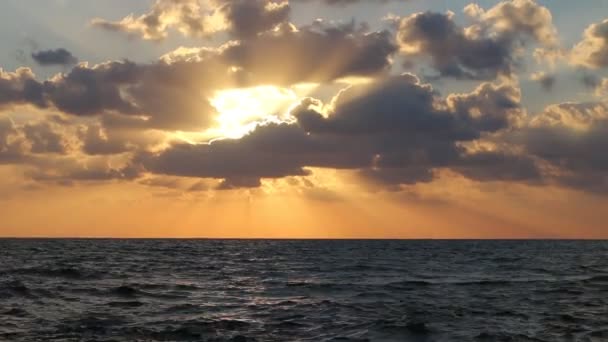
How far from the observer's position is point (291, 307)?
35.8m

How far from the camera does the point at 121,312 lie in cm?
3247

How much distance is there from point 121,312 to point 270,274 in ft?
103

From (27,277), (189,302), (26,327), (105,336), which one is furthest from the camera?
(27,277)

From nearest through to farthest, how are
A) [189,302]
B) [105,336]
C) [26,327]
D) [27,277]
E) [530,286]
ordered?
[105,336] → [26,327] → [189,302] → [530,286] → [27,277]

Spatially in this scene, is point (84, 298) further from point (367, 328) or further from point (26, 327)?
point (367, 328)

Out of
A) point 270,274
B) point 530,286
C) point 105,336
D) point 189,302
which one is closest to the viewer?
point 105,336

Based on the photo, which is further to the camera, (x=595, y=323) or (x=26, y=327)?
(x=595, y=323)

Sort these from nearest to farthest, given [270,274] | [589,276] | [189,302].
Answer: [189,302] → [589,276] → [270,274]

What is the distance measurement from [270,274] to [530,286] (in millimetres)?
26083

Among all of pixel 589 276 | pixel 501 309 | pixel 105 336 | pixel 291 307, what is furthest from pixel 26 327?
pixel 589 276

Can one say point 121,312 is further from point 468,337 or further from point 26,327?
point 468,337

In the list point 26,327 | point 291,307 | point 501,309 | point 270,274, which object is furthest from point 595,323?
point 270,274

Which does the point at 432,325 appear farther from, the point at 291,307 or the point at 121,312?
the point at 121,312

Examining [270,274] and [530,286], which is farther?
[270,274]
